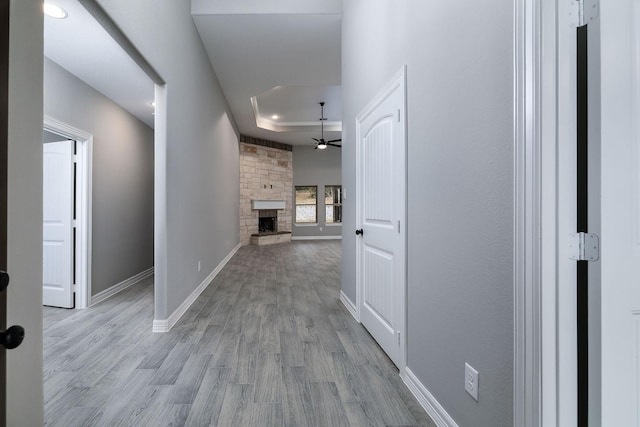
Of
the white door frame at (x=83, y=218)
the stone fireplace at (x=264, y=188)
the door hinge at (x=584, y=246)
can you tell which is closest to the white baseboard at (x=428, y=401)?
the door hinge at (x=584, y=246)

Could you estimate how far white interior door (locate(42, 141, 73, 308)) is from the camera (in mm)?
3725

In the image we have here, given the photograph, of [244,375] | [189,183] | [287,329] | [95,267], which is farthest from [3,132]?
[95,267]

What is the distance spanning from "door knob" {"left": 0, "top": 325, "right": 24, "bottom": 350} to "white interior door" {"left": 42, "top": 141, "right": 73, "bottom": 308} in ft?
11.8

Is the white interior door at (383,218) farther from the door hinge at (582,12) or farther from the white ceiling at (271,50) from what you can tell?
the white ceiling at (271,50)

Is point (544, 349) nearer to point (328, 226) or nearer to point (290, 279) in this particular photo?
point (290, 279)

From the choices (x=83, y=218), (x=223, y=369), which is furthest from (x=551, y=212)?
(x=83, y=218)

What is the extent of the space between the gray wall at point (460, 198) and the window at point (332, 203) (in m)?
9.17

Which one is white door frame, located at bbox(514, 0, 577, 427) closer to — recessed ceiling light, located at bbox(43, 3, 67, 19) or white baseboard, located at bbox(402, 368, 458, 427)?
white baseboard, located at bbox(402, 368, 458, 427)

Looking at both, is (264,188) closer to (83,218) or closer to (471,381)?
(83,218)

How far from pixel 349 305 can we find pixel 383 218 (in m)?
1.34

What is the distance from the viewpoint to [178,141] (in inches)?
129

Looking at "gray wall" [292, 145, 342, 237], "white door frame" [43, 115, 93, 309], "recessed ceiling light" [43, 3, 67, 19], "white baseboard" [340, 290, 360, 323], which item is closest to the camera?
"recessed ceiling light" [43, 3, 67, 19]

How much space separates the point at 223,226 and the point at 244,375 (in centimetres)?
448

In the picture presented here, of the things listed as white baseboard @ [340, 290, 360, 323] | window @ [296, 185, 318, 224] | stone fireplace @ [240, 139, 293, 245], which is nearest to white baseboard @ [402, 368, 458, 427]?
white baseboard @ [340, 290, 360, 323]
